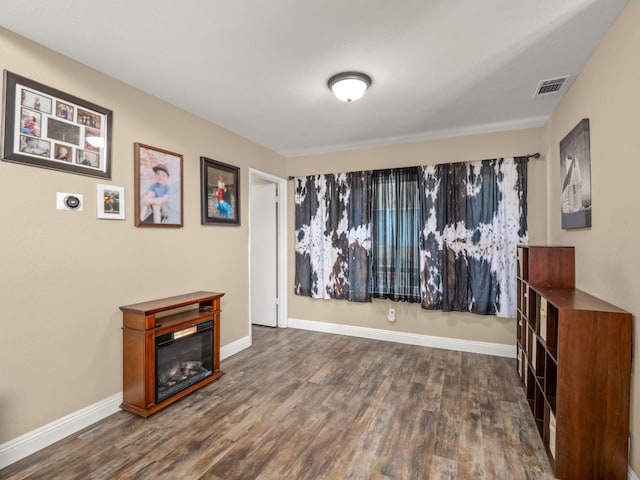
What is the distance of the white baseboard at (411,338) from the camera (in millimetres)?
3562

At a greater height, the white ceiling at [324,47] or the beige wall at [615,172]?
the white ceiling at [324,47]

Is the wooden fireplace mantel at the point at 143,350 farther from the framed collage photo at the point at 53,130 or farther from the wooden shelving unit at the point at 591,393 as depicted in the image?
the wooden shelving unit at the point at 591,393

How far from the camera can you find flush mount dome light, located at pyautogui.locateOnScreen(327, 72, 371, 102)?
2.41m

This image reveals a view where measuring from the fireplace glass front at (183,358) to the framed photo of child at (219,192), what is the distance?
1163 mm

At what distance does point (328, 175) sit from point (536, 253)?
2.65 meters

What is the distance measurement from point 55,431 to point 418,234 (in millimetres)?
3687

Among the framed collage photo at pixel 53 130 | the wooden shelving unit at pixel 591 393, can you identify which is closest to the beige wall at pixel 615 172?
the wooden shelving unit at pixel 591 393

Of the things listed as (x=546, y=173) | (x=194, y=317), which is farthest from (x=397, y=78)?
(x=194, y=317)

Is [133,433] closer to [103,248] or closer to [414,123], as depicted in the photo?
[103,248]

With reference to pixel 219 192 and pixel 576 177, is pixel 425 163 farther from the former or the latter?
pixel 219 192

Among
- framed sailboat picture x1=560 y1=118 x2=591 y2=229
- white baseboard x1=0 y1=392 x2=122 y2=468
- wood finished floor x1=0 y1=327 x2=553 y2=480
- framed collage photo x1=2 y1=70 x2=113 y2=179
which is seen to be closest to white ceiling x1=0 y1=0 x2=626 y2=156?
framed collage photo x1=2 y1=70 x2=113 y2=179

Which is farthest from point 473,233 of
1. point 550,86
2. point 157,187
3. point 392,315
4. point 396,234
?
point 157,187

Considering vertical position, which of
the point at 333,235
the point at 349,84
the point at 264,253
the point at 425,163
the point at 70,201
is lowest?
the point at 264,253

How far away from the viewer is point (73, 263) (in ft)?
7.26
